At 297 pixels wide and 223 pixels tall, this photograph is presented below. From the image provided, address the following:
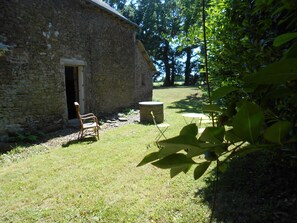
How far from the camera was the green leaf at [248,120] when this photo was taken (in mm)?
297

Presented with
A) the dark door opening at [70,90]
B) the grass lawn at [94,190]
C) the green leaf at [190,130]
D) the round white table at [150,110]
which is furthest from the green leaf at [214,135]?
the dark door opening at [70,90]

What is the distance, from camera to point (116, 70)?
11156mm

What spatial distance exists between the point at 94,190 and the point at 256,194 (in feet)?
7.83

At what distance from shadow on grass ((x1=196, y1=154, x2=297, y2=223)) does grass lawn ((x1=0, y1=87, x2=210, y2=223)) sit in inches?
9.2

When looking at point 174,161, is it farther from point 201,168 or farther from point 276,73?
point 276,73

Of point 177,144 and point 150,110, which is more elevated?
point 177,144

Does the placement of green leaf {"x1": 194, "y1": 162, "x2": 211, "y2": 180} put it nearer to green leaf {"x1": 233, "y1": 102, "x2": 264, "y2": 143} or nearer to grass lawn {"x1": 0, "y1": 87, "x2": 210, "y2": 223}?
green leaf {"x1": 233, "y1": 102, "x2": 264, "y2": 143}

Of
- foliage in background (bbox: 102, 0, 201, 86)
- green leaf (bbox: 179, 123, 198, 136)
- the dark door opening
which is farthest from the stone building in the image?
foliage in background (bbox: 102, 0, 201, 86)

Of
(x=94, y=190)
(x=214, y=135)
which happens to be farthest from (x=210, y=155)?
(x=94, y=190)

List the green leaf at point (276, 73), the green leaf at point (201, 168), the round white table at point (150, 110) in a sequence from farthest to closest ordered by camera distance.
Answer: the round white table at point (150, 110)
the green leaf at point (201, 168)
the green leaf at point (276, 73)

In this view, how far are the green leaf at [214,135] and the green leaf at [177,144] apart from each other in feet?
0.10

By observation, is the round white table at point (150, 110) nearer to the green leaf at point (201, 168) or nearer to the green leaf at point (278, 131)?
the green leaf at point (201, 168)

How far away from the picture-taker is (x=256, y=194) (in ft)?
10.1

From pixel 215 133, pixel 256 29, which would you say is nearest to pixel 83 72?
pixel 256 29
